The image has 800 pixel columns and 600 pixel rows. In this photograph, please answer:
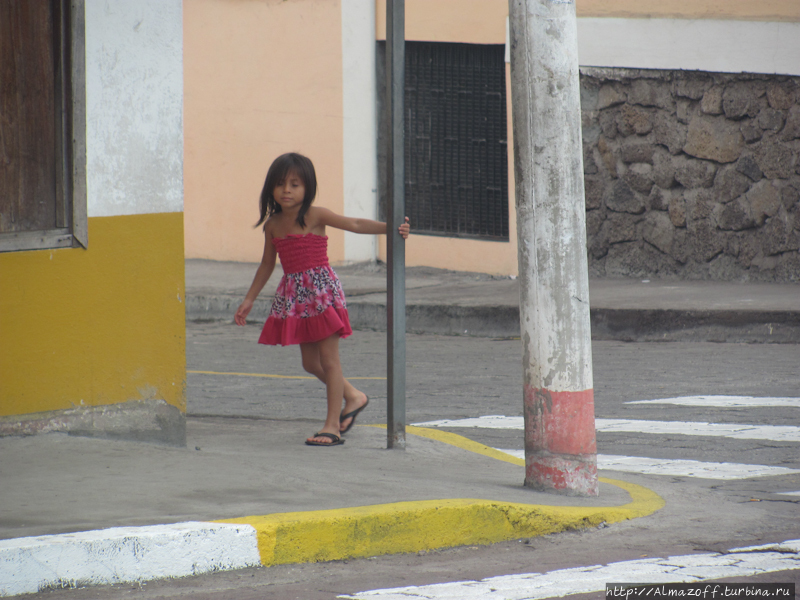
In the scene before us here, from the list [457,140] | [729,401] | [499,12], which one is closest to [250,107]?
[457,140]

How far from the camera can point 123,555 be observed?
418 centimetres

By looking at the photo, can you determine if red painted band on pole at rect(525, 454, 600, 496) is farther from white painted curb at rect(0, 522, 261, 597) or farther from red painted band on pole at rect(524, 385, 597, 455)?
white painted curb at rect(0, 522, 261, 597)

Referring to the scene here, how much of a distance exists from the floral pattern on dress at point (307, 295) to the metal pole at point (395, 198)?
1.46 ft

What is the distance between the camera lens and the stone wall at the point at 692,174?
12.9m

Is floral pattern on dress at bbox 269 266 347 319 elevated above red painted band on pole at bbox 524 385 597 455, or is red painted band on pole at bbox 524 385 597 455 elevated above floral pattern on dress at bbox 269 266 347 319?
floral pattern on dress at bbox 269 266 347 319

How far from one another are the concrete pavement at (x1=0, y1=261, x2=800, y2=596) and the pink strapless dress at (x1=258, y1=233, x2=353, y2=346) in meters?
0.58

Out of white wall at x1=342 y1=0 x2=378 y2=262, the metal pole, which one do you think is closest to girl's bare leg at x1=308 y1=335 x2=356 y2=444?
the metal pole

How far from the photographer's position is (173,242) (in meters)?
5.99

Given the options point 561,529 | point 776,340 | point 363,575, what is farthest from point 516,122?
point 776,340

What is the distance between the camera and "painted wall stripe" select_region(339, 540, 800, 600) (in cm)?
404

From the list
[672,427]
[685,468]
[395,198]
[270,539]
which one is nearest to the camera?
[270,539]

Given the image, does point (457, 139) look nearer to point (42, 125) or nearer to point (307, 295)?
point (307, 295)

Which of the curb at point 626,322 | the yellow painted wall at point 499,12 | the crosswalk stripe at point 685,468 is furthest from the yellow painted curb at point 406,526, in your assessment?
the yellow painted wall at point 499,12

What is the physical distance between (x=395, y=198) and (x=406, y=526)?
1.96m
